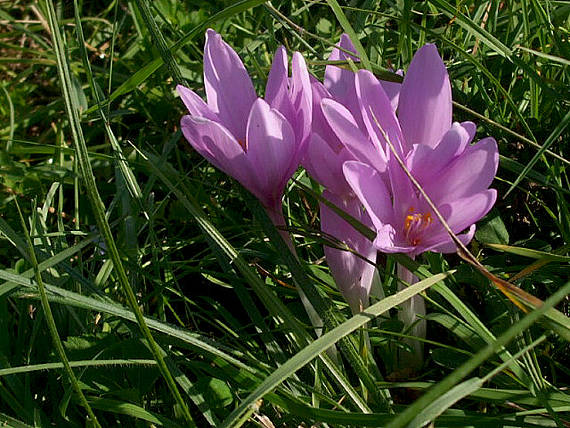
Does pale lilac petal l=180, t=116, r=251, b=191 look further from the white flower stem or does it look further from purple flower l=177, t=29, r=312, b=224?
the white flower stem

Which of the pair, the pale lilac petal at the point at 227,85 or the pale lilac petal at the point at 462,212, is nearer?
the pale lilac petal at the point at 462,212

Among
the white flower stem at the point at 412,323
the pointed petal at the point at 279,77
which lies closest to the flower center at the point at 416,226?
the white flower stem at the point at 412,323

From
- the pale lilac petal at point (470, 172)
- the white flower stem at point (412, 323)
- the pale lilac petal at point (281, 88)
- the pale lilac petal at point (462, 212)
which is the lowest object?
the white flower stem at point (412, 323)

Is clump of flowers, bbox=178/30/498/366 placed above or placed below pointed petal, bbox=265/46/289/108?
below

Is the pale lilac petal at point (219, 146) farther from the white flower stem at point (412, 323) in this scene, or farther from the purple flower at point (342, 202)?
the white flower stem at point (412, 323)

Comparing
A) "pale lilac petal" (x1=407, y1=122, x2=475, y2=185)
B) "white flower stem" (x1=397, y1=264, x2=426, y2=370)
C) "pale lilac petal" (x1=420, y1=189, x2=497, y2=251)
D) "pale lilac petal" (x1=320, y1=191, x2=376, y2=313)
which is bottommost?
"white flower stem" (x1=397, y1=264, x2=426, y2=370)

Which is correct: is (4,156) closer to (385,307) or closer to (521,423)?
(385,307)

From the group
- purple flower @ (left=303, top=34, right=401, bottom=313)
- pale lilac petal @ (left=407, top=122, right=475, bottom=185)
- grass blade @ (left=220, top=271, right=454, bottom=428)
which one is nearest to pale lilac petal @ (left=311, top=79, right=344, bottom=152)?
purple flower @ (left=303, top=34, right=401, bottom=313)
